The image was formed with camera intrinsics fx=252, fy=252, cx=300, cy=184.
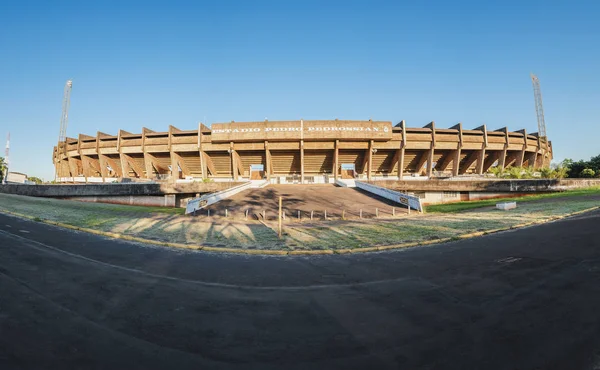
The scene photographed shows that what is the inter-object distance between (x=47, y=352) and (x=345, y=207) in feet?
57.0

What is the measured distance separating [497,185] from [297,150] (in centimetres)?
2696

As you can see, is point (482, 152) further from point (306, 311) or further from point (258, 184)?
point (306, 311)

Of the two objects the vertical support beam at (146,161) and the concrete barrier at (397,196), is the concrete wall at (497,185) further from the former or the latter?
the vertical support beam at (146,161)

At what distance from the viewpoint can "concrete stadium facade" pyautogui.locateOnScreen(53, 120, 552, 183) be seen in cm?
3894

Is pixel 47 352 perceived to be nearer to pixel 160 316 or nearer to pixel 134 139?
pixel 160 316

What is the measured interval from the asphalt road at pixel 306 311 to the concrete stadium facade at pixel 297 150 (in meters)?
33.4

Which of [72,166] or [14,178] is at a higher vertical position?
[72,166]

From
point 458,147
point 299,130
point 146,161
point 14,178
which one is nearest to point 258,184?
point 299,130

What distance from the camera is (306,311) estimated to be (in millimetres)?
4020

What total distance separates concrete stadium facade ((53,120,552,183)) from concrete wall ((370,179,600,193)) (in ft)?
50.9

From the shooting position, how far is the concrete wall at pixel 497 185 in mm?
22859

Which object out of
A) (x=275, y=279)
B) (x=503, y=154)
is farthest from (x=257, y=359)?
(x=503, y=154)

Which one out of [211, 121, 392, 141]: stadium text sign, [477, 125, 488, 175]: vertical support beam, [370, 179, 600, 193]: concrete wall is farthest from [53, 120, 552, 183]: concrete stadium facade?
[370, 179, 600, 193]: concrete wall

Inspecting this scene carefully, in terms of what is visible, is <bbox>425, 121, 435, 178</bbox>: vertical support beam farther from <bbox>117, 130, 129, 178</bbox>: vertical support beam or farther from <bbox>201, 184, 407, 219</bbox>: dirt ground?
<bbox>117, 130, 129, 178</bbox>: vertical support beam
